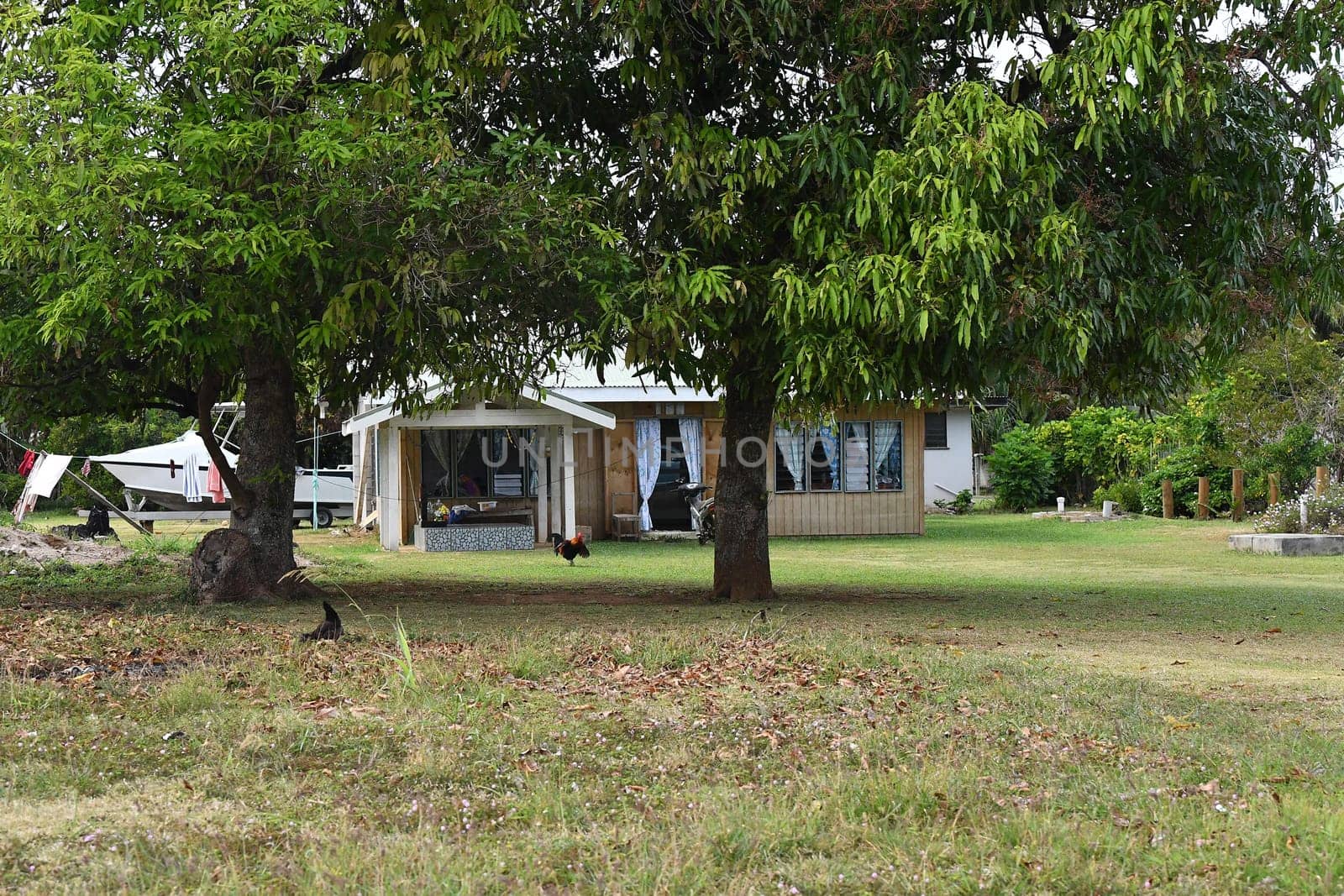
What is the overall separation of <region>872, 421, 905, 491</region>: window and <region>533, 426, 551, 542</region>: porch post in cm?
624

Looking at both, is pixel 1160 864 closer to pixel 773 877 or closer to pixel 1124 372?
pixel 773 877

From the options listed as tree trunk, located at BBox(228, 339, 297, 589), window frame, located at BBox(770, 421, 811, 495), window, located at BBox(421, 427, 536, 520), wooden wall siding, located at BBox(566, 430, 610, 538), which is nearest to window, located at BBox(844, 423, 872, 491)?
window frame, located at BBox(770, 421, 811, 495)

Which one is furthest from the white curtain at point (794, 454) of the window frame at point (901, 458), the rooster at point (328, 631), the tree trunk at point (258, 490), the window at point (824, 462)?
the rooster at point (328, 631)

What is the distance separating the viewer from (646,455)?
25.5 meters

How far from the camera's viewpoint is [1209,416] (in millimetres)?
29281

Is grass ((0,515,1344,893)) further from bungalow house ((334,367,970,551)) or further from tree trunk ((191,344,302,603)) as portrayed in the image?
bungalow house ((334,367,970,551))

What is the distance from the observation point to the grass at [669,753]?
4.61m

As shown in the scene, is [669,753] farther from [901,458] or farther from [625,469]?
[901,458]

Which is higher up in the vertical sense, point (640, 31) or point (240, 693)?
point (640, 31)

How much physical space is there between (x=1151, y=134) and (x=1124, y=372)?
194 cm

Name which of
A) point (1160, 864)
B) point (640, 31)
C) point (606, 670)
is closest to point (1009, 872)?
point (1160, 864)

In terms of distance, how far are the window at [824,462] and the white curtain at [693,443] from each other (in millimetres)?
2039

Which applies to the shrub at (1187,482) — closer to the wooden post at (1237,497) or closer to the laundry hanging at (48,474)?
the wooden post at (1237,497)

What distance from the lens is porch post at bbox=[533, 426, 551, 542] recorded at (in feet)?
79.0
